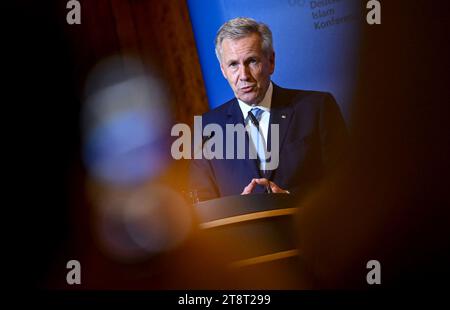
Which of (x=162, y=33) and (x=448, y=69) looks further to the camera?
(x=162, y=33)

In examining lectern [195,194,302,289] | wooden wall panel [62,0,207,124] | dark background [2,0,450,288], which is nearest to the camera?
lectern [195,194,302,289]

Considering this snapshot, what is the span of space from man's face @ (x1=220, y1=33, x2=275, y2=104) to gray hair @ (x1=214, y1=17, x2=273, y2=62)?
0.01m

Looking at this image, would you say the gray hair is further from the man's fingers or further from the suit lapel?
the man's fingers

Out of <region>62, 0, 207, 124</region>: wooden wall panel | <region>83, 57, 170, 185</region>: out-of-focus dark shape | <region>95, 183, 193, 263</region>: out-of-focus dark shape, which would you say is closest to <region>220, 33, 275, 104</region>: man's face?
<region>62, 0, 207, 124</region>: wooden wall panel

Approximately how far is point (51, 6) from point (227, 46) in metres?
0.62

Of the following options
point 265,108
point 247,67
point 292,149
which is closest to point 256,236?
point 292,149

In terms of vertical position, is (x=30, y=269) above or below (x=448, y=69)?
below

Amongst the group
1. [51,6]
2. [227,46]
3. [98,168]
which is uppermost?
[51,6]

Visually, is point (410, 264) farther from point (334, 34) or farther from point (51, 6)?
point (51, 6)

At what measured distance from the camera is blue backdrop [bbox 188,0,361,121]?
1826 mm

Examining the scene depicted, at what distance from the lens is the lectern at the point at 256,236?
1679mm

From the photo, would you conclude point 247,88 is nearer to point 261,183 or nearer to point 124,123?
point 261,183

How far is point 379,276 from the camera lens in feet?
5.81
